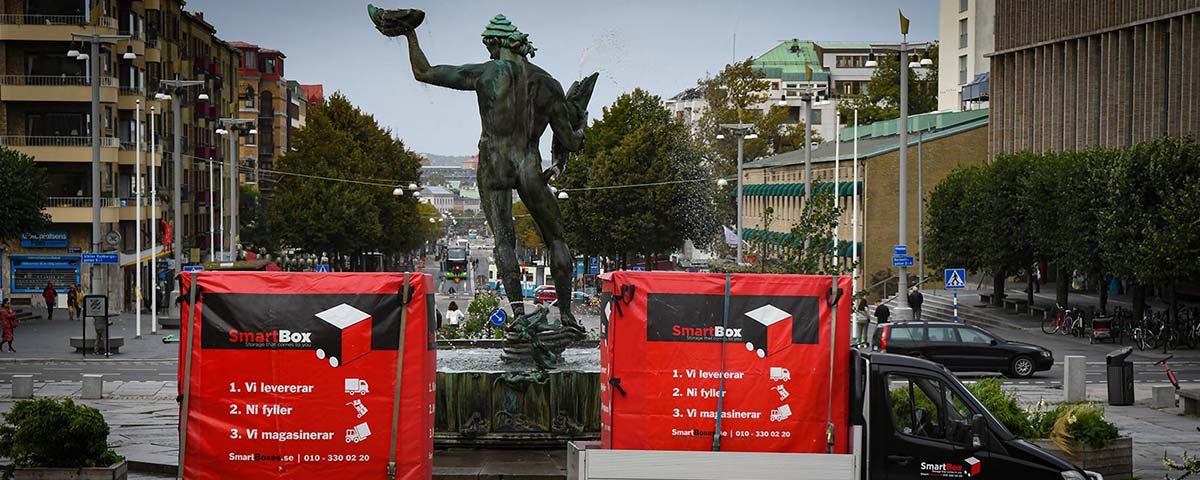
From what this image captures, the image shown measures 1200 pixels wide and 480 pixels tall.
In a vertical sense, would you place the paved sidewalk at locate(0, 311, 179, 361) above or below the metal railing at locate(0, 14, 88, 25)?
below

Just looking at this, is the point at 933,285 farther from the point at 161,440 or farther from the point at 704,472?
the point at 704,472

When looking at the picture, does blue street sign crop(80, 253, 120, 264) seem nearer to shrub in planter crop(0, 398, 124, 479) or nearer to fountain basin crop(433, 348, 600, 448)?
fountain basin crop(433, 348, 600, 448)

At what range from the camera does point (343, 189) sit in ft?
344

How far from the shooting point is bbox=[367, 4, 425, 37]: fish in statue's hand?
20.1 metres

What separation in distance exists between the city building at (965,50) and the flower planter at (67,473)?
96.1m

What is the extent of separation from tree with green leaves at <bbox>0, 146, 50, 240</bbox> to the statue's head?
153ft

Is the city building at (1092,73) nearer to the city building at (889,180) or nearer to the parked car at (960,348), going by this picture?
→ the city building at (889,180)

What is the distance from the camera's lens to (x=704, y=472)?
14008 millimetres

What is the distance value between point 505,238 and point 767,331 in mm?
6740

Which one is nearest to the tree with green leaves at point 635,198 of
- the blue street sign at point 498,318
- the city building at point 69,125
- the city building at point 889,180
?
the city building at point 889,180

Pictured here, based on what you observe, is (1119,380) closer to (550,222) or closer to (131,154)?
(550,222)

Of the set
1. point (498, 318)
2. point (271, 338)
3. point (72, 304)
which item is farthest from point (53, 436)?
point (72, 304)

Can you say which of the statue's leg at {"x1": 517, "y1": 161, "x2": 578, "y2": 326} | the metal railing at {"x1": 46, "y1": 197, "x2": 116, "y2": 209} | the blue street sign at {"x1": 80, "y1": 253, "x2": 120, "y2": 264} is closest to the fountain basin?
the statue's leg at {"x1": 517, "y1": 161, "x2": 578, "y2": 326}

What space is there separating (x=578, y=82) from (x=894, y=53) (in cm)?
12211
